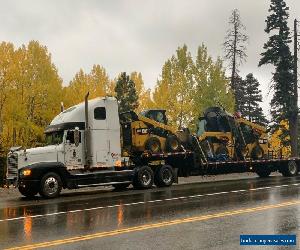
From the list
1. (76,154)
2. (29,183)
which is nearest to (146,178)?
(76,154)

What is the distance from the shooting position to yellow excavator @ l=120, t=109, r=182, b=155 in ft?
68.4

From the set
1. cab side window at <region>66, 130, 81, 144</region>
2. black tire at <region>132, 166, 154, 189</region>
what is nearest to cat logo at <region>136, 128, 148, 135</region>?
black tire at <region>132, 166, 154, 189</region>

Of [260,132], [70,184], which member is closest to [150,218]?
[70,184]

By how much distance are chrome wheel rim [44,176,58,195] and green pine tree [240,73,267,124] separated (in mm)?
57412

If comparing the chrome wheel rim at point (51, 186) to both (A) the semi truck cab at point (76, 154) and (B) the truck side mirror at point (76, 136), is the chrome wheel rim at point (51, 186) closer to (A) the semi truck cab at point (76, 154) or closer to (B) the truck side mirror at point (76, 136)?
(A) the semi truck cab at point (76, 154)

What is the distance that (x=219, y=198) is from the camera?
48.3 ft

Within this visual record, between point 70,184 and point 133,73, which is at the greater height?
point 133,73

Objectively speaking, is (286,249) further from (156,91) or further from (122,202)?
(156,91)

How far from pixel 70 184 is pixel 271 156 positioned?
13.7 meters

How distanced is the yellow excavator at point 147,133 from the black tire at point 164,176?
854 mm

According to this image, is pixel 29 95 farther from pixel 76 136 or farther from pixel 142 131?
pixel 76 136

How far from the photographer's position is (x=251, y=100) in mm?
74375

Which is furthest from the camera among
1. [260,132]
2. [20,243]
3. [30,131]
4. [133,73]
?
[133,73]

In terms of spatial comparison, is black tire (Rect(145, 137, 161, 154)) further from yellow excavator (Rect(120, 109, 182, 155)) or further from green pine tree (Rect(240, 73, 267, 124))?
green pine tree (Rect(240, 73, 267, 124))
